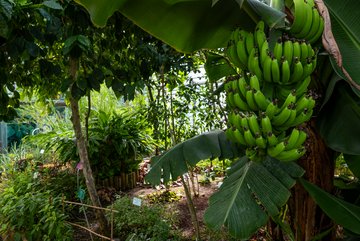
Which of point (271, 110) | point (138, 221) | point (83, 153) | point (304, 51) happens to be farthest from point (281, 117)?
point (138, 221)

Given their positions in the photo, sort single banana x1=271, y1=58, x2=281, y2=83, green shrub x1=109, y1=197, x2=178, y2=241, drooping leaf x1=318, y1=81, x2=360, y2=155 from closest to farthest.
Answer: single banana x1=271, y1=58, x2=281, y2=83
drooping leaf x1=318, y1=81, x2=360, y2=155
green shrub x1=109, y1=197, x2=178, y2=241

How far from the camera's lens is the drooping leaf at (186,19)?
153cm

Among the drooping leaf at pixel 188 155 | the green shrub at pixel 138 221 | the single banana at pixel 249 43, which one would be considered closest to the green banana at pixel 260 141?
the single banana at pixel 249 43

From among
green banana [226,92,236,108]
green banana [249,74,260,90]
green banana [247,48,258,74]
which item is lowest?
green banana [226,92,236,108]

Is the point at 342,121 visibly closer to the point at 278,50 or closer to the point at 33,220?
the point at 278,50

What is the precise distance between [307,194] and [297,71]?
2.99 feet

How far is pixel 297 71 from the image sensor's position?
124cm

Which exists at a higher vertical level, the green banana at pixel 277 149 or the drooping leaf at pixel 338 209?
the green banana at pixel 277 149

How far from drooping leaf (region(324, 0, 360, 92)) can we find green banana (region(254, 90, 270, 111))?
47 centimetres

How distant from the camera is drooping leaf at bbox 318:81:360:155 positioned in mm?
1443

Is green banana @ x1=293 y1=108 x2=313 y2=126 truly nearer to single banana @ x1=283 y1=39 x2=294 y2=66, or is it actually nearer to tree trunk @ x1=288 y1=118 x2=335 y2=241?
single banana @ x1=283 y1=39 x2=294 y2=66

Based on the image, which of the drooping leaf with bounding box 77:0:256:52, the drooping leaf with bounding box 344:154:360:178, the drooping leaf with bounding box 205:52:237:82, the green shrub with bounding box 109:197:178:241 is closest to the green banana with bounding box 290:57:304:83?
the drooping leaf with bounding box 77:0:256:52

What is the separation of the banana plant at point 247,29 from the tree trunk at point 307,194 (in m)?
0.05

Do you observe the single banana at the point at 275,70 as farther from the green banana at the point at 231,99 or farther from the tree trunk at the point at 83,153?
the tree trunk at the point at 83,153
